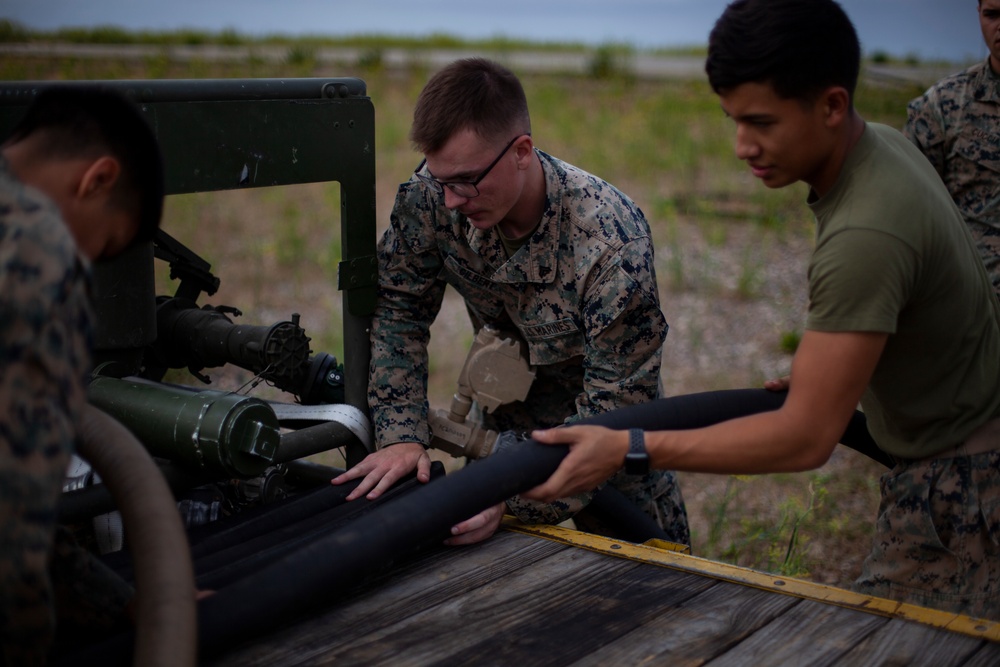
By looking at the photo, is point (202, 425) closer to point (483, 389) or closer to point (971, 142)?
point (483, 389)

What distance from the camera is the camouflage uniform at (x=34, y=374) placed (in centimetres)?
145

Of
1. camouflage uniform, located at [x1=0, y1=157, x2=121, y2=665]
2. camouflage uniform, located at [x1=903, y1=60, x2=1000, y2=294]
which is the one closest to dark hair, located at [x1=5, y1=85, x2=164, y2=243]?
camouflage uniform, located at [x1=0, y1=157, x2=121, y2=665]

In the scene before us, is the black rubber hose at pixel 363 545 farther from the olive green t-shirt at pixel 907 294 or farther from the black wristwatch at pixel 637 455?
the olive green t-shirt at pixel 907 294

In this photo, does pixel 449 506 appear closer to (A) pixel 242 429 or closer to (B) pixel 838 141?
(A) pixel 242 429

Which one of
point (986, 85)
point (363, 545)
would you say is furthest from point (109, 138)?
point (986, 85)

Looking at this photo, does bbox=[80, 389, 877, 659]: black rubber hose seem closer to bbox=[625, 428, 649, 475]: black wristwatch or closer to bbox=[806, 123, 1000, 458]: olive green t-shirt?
bbox=[625, 428, 649, 475]: black wristwatch

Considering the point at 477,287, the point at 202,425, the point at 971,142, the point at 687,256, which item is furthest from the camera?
the point at 687,256

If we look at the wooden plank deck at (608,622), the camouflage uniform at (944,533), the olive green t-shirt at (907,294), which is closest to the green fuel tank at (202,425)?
the wooden plank deck at (608,622)

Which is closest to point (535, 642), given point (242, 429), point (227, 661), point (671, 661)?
point (671, 661)

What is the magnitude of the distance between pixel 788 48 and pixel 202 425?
152 cm

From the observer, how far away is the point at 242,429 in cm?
244

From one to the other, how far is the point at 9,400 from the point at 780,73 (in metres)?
1.38

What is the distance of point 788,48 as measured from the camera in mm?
1861

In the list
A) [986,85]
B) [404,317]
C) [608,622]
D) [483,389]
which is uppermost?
[986,85]
